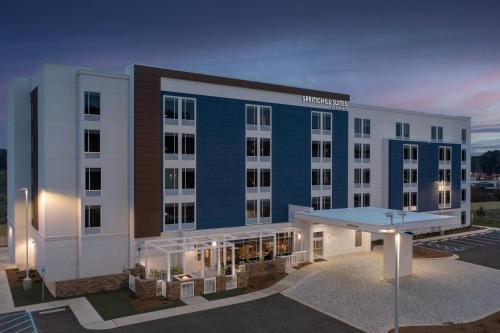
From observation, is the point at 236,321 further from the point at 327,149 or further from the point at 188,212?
the point at 327,149

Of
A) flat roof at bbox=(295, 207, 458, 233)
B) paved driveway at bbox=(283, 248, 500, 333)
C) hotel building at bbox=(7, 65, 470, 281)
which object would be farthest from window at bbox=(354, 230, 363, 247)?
paved driveway at bbox=(283, 248, 500, 333)

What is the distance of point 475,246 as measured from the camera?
4491 cm

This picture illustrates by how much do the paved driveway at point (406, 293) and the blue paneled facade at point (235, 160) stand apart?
8116 millimetres

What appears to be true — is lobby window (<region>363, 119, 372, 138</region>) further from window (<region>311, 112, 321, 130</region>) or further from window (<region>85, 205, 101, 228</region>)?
window (<region>85, 205, 101, 228</region>)

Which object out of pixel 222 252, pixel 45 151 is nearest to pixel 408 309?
pixel 222 252

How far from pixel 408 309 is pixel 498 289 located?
9.16 m

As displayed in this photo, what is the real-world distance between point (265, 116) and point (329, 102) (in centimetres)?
810

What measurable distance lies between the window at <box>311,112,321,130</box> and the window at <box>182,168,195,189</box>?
552 inches

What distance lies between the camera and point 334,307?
1014 inches

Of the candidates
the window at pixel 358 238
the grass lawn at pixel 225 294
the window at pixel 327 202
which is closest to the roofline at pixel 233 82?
the window at pixel 327 202

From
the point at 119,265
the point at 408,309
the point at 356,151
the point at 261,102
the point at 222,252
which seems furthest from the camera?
the point at 356,151

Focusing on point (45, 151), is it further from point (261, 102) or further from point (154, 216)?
point (261, 102)

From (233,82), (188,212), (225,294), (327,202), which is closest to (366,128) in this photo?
(327,202)

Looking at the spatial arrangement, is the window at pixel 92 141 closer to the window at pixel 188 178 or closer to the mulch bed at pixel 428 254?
the window at pixel 188 178
